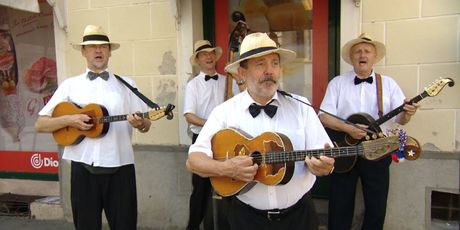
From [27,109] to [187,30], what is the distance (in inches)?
116

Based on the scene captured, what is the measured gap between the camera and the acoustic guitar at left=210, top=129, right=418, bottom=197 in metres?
2.22

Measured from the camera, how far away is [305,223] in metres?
2.43

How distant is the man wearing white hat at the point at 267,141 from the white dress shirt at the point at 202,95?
72.8 inches

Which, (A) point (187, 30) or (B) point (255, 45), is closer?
(B) point (255, 45)

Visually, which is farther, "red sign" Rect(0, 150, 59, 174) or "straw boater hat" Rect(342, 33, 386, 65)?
"red sign" Rect(0, 150, 59, 174)

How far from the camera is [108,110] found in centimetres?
351

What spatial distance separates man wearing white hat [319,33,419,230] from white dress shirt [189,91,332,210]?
3.93ft

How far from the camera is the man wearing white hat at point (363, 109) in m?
3.61

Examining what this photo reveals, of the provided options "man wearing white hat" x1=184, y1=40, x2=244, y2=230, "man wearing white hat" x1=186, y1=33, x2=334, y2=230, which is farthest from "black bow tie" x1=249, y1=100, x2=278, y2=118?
"man wearing white hat" x1=184, y1=40, x2=244, y2=230

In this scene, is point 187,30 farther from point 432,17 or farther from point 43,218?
point 43,218

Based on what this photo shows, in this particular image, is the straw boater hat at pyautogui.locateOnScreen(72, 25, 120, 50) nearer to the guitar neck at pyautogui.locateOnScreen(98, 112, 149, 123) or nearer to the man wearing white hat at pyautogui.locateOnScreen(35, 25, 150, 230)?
the man wearing white hat at pyautogui.locateOnScreen(35, 25, 150, 230)

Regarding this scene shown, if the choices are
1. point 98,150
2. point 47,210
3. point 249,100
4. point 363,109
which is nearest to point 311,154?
point 249,100

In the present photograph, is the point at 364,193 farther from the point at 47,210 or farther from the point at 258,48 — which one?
the point at 47,210

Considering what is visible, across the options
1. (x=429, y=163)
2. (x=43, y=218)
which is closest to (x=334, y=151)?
(x=429, y=163)
